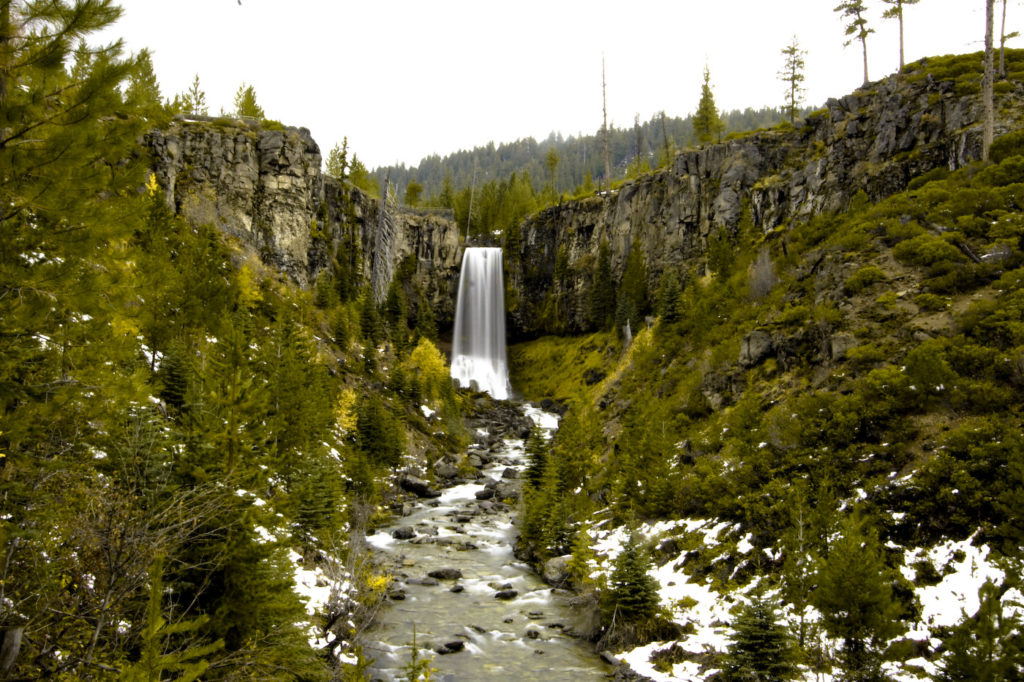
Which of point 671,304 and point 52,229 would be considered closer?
point 52,229

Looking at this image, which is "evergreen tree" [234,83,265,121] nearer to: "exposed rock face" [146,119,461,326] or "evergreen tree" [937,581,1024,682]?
"exposed rock face" [146,119,461,326]

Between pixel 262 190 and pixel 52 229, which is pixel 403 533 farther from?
pixel 262 190

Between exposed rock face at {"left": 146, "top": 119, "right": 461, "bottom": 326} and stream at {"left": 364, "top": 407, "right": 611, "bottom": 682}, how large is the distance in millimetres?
33579

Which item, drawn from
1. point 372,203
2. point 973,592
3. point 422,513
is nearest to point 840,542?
point 973,592

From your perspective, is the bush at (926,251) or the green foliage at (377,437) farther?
the green foliage at (377,437)

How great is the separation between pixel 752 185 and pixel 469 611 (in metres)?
47.0

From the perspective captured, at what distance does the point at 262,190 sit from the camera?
52.8 m

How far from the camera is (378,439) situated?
36.1 m

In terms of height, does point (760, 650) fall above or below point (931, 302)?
below

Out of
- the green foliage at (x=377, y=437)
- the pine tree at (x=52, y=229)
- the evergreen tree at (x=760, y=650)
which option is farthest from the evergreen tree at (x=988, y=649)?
the green foliage at (x=377, y=437)

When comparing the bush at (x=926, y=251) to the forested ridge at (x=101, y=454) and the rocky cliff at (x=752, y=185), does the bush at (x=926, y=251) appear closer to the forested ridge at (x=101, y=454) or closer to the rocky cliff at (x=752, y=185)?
the rocky cliff at (x=752, y=185)

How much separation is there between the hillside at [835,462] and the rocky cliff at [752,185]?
0.75 metres

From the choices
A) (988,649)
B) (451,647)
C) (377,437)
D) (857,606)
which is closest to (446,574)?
(451,647)

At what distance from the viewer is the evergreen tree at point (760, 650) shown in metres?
11.4
